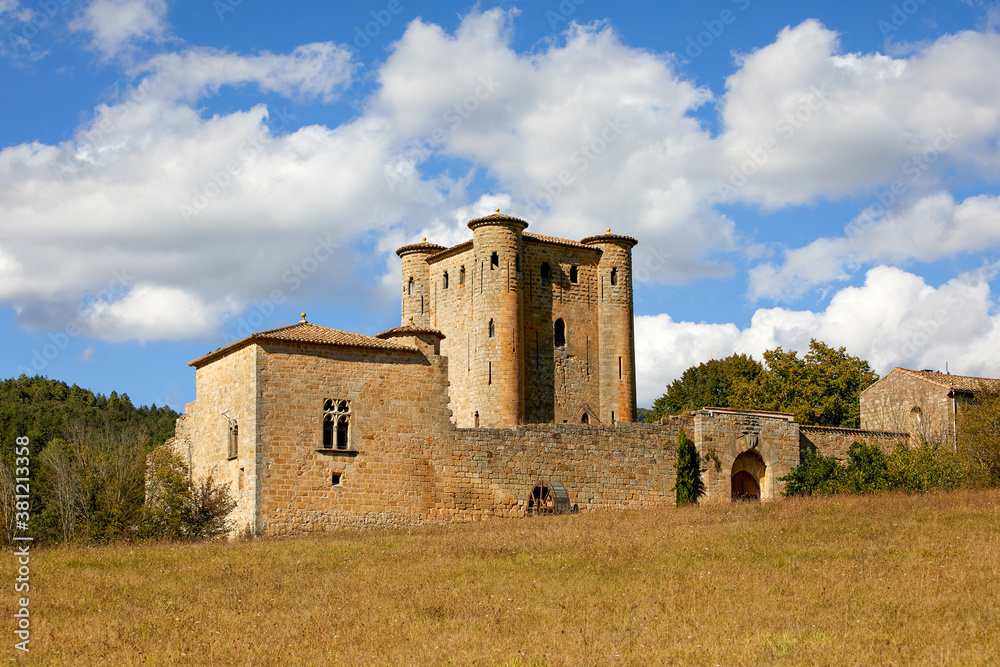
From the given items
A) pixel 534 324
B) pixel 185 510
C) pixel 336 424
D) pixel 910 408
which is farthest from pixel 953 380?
pixel 185 510

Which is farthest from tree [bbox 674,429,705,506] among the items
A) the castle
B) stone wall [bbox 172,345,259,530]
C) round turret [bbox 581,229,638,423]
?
stone wall [bbox 172,345,259,530]

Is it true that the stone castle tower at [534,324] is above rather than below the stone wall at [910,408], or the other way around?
above

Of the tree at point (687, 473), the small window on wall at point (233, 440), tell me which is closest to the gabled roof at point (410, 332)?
the small window on wall at point (233, 440)

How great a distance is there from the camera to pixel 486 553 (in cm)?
2011

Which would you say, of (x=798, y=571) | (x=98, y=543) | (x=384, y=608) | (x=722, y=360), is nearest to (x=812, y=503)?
(x=798, y=571)

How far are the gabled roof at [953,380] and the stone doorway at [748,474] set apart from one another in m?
9.76

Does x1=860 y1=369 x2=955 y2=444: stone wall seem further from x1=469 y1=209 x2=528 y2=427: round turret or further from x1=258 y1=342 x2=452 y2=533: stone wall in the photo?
x1=258 y1=342 x2=452 y2=533: stone wall

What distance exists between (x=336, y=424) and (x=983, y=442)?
736 inches

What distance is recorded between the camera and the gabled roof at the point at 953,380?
126 ft

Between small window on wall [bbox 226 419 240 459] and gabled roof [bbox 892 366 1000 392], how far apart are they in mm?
26186

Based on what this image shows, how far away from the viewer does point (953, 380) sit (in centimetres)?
4003

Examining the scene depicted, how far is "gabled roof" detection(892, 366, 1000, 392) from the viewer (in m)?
38.4

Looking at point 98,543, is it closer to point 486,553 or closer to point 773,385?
point 486,553

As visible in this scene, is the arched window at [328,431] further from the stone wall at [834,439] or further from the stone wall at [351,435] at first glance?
the stone wall at [834,439]
